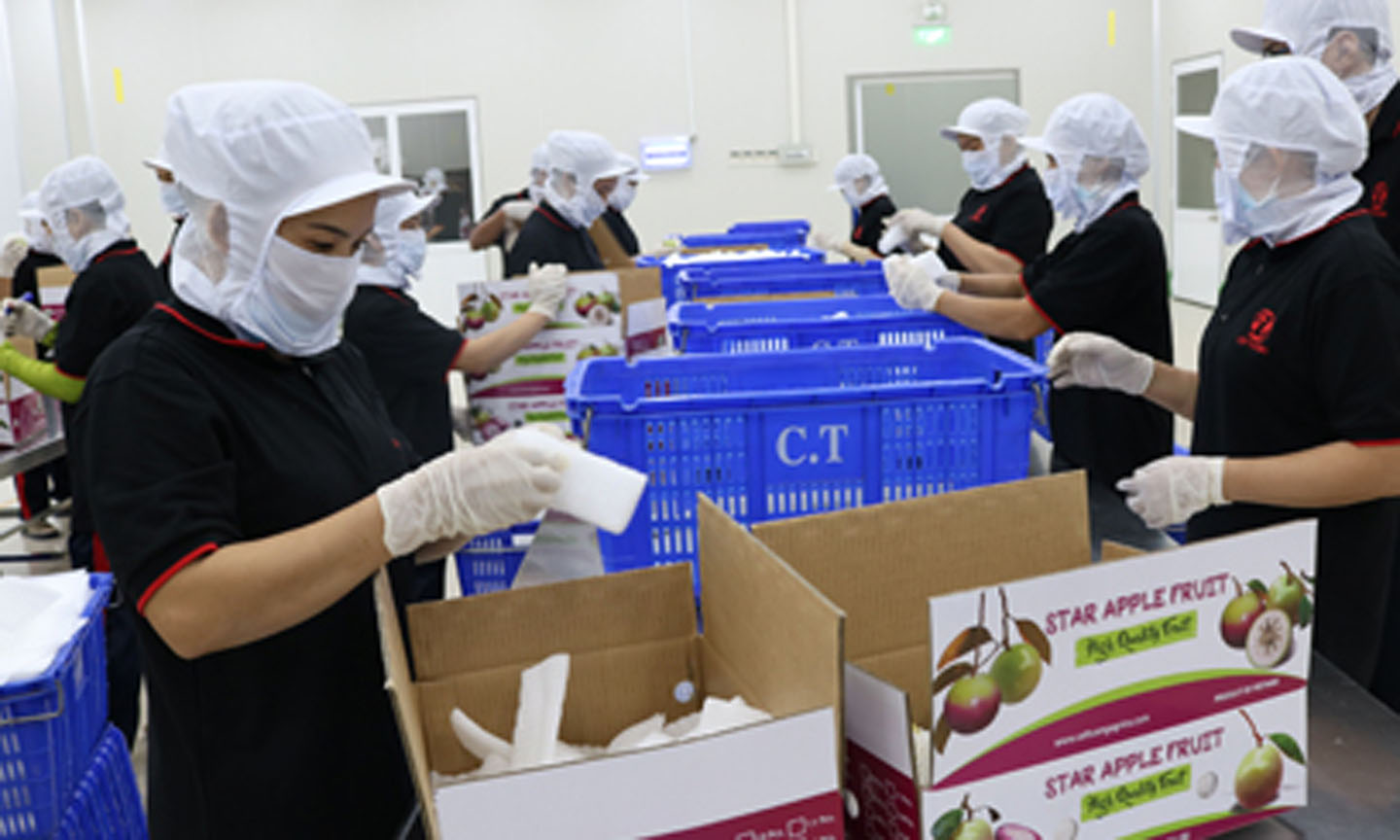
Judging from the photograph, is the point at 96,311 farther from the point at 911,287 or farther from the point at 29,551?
the point at 911,287

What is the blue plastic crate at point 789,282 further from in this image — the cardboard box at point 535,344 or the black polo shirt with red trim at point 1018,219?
the black polo shirt with red trim at point 1018,219

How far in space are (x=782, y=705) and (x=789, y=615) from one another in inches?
4.0

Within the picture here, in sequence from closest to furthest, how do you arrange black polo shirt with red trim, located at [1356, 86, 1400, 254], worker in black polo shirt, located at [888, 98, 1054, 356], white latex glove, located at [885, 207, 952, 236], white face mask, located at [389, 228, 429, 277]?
1. black polo shirt with red trim, located at [1356, 86, 1400, 254]
2. white face mask, located at [389, 228, 429, 277]
3. worker in black polo shirt, located at [888, 98, 1054, 356]
4. white latex glove, located at [885, 207, 952, 236]

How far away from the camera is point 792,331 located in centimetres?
260

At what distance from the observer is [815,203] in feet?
34.4

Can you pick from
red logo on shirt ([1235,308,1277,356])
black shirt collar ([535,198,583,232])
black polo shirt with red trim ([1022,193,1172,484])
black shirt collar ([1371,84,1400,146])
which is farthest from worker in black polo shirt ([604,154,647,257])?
red logo on shirt ([1235,308,1277,356])

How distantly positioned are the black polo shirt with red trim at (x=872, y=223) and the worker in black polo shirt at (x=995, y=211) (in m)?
1.40

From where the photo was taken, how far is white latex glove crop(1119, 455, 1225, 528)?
5.40ft

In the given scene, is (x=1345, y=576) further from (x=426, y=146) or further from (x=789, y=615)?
(x=426, y=146)

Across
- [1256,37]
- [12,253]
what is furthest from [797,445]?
[12,253]

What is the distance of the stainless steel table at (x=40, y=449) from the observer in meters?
3.76

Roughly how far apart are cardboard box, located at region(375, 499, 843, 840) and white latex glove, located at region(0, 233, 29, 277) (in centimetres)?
557

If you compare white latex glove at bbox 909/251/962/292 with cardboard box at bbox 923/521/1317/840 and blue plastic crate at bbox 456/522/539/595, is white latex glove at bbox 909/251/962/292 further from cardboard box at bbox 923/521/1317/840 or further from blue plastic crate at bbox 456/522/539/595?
cardboard box at bbox 923/521/1317/840

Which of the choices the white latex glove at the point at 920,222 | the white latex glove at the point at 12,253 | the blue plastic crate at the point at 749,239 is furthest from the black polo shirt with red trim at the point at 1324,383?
the white latex glove at the point at 12,253
